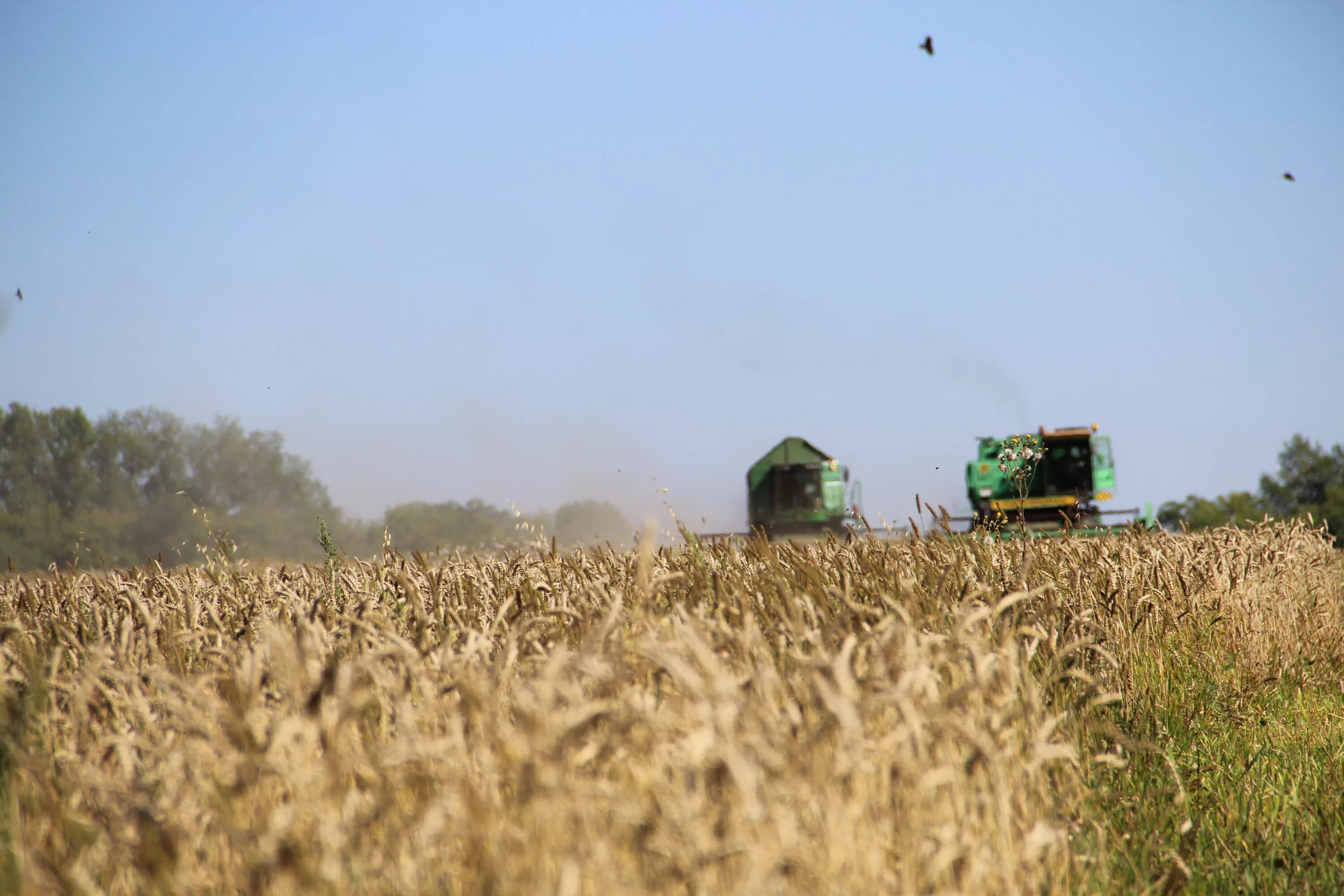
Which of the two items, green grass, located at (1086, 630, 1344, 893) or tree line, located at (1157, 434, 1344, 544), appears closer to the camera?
green grass, located at (1086, 630, 1344, 893)

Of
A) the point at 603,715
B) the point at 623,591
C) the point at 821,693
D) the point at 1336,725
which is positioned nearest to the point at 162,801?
the point at 603,715

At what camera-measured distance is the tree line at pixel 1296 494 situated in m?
39.0

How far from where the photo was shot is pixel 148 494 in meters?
62.7

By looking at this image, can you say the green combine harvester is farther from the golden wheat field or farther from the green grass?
the golden wheat field

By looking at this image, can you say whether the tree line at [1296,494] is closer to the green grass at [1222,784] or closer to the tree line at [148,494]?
the tree line at [148,494]

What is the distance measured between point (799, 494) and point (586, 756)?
78.8 ft

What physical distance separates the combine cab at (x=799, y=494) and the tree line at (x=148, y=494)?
22.9 meters

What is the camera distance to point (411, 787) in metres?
2.55

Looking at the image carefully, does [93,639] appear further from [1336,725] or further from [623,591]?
[1336,725]

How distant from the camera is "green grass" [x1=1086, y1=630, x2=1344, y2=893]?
11.2 feet

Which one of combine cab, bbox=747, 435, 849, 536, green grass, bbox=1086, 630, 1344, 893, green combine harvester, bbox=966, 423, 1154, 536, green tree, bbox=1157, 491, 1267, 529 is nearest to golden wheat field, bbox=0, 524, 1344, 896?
green grass, bbox=1086, 630, 1344, 893

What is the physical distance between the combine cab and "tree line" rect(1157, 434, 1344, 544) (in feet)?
61.6

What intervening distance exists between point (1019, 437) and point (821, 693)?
451 cm

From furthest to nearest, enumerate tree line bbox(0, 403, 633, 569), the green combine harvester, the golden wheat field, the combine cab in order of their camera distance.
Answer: tree line bbox(0, 403, 633, 569), the combine cab, the green combine harvester, the golden wheat field
